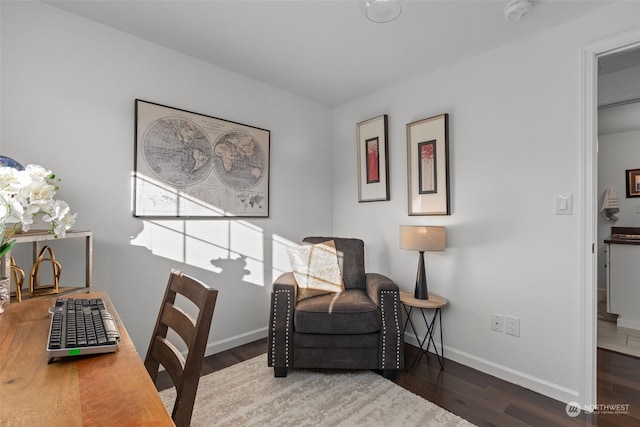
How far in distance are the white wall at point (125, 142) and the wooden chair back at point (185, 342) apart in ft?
4.23

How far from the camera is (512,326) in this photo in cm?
224

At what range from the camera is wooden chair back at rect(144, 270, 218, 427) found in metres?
A: 0.85

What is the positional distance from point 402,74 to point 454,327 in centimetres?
218

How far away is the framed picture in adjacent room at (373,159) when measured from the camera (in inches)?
119

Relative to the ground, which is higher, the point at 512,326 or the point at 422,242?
the point at 422,242

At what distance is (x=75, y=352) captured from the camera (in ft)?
2.63

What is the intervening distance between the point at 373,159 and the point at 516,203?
52.9 inches

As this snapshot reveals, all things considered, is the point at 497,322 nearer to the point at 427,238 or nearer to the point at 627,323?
the point at 427,238

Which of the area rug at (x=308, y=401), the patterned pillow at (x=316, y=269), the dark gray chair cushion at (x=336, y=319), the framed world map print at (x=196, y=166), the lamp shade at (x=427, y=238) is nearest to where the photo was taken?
the area rug at (x=308, y=401)

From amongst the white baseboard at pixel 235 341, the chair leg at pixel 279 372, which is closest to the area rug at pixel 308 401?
the chair leg at pixel 279 372

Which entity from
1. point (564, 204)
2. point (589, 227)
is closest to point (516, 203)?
point (564, 204)

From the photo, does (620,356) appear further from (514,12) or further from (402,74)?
(402,74)

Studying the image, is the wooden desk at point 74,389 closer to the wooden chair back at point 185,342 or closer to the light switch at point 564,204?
the wooden chair back at point 185,342

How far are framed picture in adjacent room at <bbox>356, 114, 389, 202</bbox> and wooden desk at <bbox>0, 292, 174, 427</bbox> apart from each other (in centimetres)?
253
